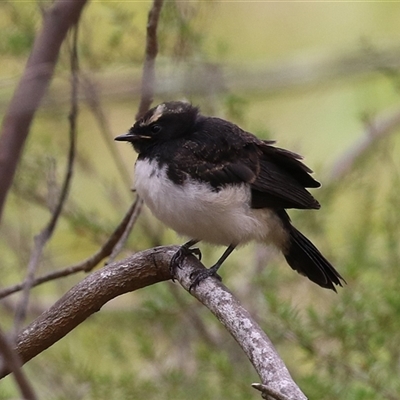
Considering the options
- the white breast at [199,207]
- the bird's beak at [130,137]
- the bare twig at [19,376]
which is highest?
the bird's beak at [130,137]

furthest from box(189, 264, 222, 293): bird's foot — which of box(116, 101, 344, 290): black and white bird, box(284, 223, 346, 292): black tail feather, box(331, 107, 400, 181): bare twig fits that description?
box(331, 107, 400, 181): bare twig

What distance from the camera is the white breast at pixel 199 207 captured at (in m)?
2.85

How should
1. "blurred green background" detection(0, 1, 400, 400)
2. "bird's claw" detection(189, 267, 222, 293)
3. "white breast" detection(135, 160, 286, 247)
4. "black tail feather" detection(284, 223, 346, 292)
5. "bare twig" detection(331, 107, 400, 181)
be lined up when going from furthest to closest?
"bare twig" detection(331, 107, 400, 181) < "blurred green background" detection(0, 1, 400, 400) < "black tail feather" detection(284, 223, 346, 292) < "white breast" detection(135, 160, 286, 247) < "bird's claw" detection(189, 267, 222, 293)

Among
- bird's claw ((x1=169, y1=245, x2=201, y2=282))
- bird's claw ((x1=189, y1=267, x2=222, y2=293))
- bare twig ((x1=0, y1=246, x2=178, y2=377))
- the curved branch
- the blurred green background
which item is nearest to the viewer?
the curved branch

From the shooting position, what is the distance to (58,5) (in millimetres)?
1867

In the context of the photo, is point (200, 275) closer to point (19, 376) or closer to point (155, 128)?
point (155, 128)

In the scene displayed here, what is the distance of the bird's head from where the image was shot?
3008 millimetres

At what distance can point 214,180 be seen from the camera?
2.89 metres

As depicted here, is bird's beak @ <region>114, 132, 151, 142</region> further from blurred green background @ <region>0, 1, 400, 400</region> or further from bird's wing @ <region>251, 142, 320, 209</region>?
bird's wing @ <region>251, 142, 320, 209</region>

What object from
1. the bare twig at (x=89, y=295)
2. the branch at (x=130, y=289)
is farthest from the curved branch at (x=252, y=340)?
the bare twig at (x=89, y=295)

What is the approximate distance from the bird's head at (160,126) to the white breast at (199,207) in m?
0.08

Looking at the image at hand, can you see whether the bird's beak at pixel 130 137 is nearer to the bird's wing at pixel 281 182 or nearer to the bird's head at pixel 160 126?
the bird's head at pixel 160 126

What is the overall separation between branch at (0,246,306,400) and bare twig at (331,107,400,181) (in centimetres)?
205

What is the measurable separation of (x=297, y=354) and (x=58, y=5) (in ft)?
11.2
